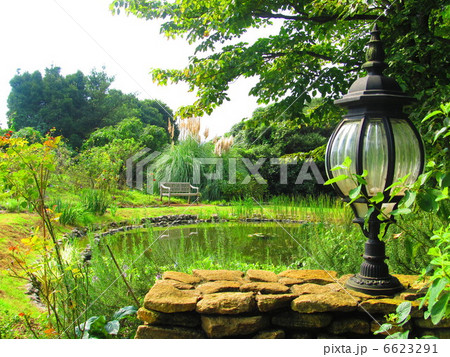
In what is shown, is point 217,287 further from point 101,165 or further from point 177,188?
point 101,165

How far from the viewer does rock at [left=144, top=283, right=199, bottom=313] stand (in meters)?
1.34

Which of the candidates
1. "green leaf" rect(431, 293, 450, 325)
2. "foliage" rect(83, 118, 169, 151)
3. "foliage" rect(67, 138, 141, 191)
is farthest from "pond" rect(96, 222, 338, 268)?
"foliage" rect(83, 118, 169, 151)

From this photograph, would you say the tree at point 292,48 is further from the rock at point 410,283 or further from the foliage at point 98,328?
the foliage at point 98,328

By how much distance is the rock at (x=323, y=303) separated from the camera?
1309 mm

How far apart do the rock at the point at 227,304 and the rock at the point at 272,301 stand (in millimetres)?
36

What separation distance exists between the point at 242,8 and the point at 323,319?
3.20m

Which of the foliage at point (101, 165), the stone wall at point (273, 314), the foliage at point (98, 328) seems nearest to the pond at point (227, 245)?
the foliage at point (98, 328)

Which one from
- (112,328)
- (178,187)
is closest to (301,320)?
(112,328)

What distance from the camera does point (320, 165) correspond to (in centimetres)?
766

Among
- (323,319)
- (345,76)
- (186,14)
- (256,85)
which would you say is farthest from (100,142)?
(323,319)

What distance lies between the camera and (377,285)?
139 centimetres

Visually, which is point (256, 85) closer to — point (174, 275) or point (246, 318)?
point (174, 275)

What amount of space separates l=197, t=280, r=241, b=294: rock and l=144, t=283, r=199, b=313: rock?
6 centimetres

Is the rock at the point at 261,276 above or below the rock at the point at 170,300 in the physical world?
above
